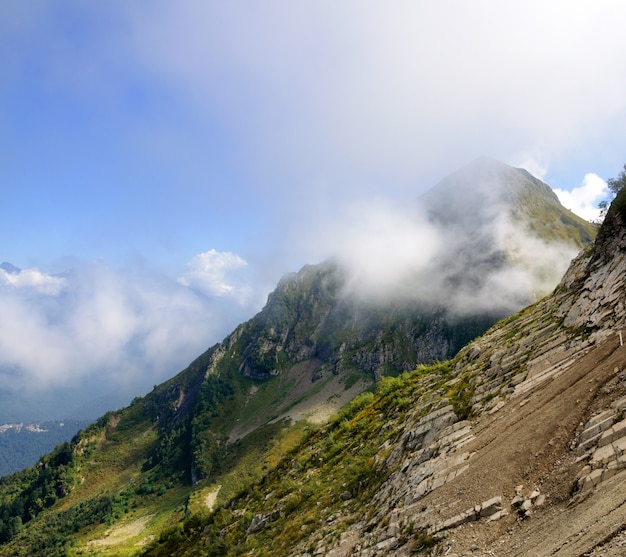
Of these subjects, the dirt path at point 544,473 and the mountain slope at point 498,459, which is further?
the mountain slope at point 498,459

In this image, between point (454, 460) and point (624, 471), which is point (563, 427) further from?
point (454, 460)

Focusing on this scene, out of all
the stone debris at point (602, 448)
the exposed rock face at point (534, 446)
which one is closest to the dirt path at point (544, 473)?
the exposed rock face at point (534, 446)

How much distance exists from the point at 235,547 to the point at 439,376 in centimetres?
3895

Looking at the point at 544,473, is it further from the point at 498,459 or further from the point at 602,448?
the point at 498,459

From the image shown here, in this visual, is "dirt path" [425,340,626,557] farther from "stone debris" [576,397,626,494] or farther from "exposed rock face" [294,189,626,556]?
"stone debris" [576,397,626,494]

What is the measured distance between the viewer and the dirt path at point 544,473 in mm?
18609

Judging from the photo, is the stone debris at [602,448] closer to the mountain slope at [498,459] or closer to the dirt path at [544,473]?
the mountain slope at [498,459]

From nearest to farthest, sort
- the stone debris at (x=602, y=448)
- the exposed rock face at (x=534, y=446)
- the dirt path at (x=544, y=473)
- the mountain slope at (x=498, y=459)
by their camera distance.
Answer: the dirt path at (x=544, y=473) < the stone debris at (x=602, y=448) < the exposed rock face at (x=534, y=446) < the mountain slope at (x=498, y=459)

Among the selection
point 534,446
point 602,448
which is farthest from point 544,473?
point 602,448

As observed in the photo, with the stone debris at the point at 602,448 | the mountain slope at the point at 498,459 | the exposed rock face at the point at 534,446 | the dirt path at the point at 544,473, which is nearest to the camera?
the dirt path at the point at 544,473

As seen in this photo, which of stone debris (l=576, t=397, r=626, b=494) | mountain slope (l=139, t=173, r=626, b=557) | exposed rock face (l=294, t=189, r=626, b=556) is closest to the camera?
stone debris (l=576, t=397, r=626, b=494)

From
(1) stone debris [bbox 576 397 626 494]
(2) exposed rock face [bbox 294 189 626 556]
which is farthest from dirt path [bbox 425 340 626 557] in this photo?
(1) stone debris [bbox 576 397 626 494]

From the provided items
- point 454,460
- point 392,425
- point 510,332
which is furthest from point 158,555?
point 510,332

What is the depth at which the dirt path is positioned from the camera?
18.6 meters
